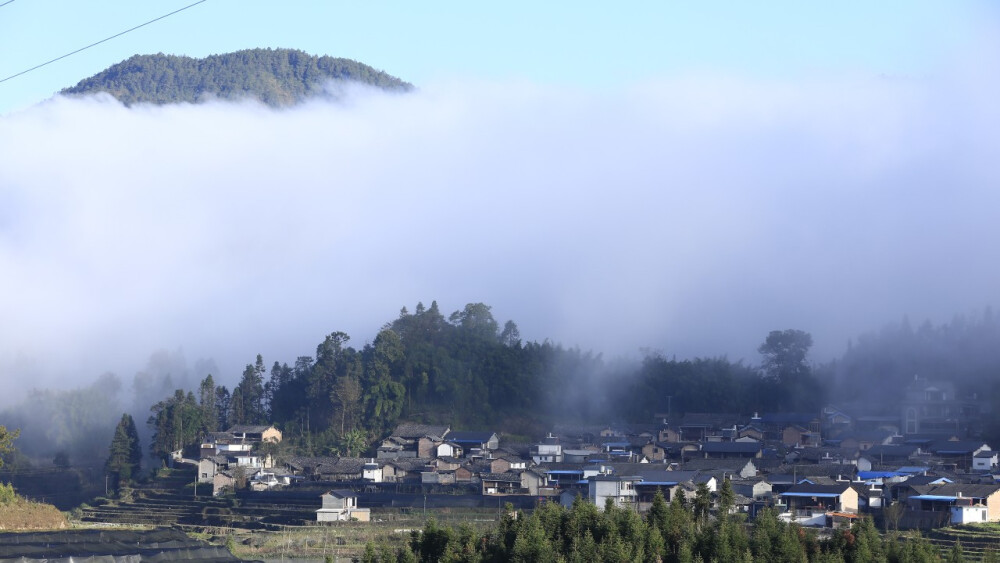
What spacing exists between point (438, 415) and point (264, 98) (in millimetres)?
88263

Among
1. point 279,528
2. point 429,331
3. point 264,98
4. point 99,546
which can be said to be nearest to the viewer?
point 99,546

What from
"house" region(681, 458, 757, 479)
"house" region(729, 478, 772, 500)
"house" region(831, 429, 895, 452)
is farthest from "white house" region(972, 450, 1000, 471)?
"house" region(729, 478, 772, 500)

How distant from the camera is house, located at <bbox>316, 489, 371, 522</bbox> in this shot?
3569 centimetres

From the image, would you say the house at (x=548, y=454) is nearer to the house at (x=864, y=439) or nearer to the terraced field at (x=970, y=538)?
the house at (x=864, y=439)

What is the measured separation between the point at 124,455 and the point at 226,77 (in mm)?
90618

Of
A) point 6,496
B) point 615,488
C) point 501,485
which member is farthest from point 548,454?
point 6,496

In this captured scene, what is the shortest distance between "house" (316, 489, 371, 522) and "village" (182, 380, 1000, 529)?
0.03 metres

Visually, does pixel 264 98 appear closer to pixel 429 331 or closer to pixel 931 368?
pixel 429 331

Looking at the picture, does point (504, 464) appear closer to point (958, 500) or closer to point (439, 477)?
→ point (439, 477)

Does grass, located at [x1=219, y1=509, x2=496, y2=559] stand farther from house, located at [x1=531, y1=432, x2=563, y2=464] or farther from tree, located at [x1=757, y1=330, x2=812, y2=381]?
tree, located at [x1=757, y1=330, x2=812, y2=381]

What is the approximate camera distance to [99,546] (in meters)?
24.0

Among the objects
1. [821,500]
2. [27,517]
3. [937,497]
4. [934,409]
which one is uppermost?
[934,409]

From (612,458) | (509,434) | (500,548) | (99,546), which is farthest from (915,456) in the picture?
(99,546)

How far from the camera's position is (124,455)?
4316 cm
